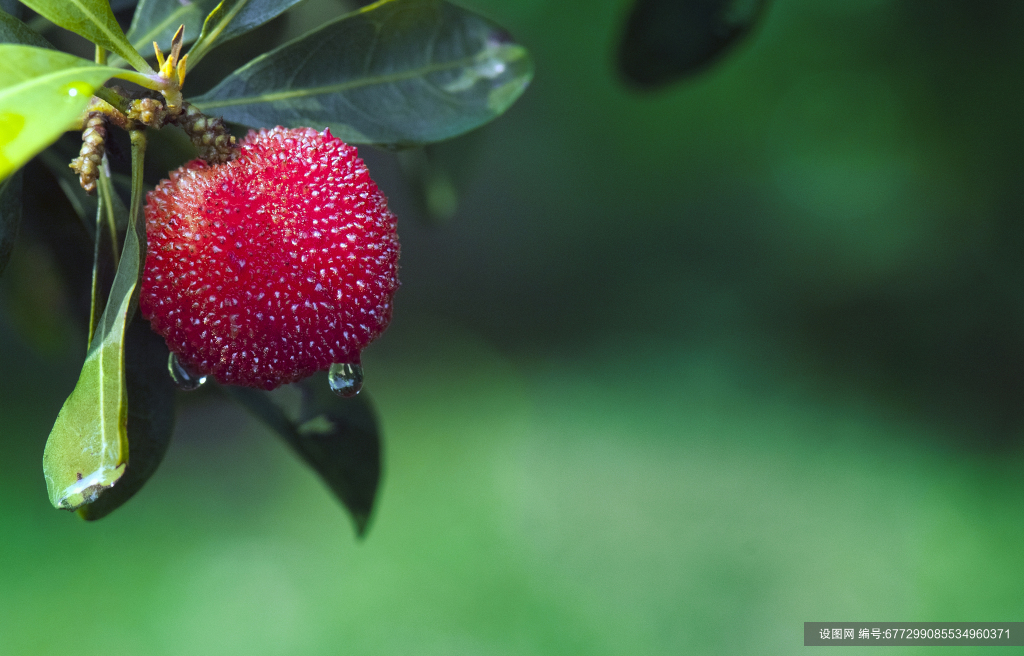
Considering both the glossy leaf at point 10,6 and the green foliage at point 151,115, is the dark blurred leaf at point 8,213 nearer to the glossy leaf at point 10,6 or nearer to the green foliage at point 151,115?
the green foliage at point 151,115

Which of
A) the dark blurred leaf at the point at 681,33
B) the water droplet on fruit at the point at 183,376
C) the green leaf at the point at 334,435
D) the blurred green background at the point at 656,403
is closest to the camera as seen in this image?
the water droplet on fruit at the point at 183,376

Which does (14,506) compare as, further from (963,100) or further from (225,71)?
(963,100)

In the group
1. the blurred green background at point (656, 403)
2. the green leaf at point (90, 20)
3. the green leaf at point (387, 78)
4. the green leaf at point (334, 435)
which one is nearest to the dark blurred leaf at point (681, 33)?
the green leaf at point (387, 78)

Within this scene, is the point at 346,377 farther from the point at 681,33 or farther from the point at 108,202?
the point at 681,33

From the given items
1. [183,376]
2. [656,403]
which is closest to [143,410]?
[183,376]

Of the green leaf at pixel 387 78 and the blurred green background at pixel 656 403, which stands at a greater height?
the green leaf at pixel 387 78

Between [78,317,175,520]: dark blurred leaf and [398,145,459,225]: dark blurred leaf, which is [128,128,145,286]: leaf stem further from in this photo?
[398,145,459,225]: dark blurred leaf

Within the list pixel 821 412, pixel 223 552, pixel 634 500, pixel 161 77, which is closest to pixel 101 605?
pixel 223 552

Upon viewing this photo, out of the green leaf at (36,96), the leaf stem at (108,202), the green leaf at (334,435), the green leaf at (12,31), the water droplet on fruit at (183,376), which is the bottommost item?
the green leaf at (334,435)
